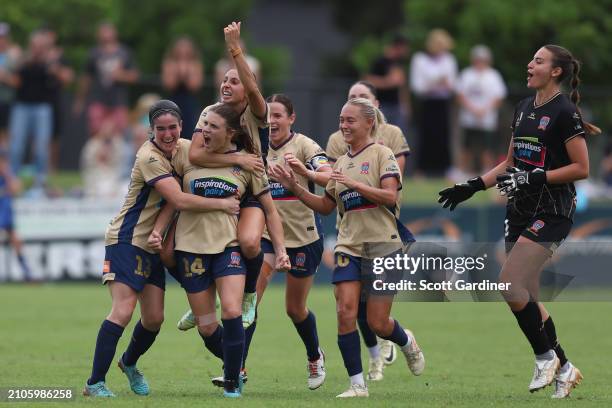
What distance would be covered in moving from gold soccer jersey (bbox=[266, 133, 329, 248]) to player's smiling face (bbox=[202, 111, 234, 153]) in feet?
4.74

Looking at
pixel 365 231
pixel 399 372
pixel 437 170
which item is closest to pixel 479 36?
pixel 437 170

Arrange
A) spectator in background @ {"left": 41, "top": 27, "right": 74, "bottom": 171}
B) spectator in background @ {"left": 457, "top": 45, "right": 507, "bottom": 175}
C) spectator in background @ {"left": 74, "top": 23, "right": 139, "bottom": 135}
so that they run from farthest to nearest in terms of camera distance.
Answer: spectator in background @ {"left": 74, "top": 23, "right": 139, "bottom": 135} < spectator in background @ {"left": 457, "top": 45, "right": 507, "bottom": 175} < spectator in background @ {"left": 41, "top": 27, "right": 74, "bottom": 171}

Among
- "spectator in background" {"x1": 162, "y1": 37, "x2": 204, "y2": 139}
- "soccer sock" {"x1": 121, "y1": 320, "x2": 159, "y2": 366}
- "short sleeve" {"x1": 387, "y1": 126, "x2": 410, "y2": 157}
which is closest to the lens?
"soccer sock" {"x1": 121, "y1": 320, "x2": 159, "y2": 366}

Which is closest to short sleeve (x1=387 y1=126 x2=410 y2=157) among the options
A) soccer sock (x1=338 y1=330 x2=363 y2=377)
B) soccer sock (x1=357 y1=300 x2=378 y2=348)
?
soccer sock (x1=357 y1=300 x2=378 y2=348)

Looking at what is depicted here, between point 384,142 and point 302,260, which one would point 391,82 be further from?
point 302,260

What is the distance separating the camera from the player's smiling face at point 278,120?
1098cm

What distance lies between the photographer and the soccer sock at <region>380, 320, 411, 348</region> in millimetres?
10414

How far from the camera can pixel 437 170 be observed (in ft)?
73.2

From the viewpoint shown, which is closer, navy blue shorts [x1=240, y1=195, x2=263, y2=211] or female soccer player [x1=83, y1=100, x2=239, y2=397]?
female soccer player [x1=83, y1=100, x2=239, y2=397]

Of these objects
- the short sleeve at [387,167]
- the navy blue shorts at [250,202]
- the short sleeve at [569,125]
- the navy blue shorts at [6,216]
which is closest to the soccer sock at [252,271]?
the navy blue shorts at [250,202]

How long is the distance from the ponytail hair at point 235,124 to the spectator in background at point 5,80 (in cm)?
1270

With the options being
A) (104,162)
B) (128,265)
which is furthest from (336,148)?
(104,162)

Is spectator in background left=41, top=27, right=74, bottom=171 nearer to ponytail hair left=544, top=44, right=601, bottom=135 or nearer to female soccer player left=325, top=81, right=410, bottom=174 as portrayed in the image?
female soccer player left=325, top=81, right=410, bottom=174

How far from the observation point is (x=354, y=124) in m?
9.95
